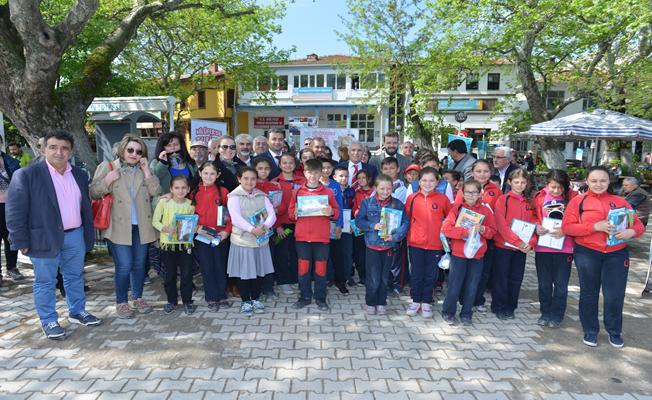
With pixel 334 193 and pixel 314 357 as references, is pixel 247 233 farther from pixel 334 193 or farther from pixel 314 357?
pixel 314 357

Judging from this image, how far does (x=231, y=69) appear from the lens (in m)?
24.4

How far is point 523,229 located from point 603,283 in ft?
2.81

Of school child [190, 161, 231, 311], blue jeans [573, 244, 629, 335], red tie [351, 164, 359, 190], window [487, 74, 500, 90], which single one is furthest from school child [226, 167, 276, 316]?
window [487, 74, 500, 90]

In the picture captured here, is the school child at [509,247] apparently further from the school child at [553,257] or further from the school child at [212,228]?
the school child at [212,228]

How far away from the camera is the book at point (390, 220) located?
4.48 metres

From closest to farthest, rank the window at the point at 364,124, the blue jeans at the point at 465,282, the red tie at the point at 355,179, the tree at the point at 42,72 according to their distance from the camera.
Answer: the blue jeans at the point at 465,282 < the red tie at the point at 355,179 < the tree at the point at 42,72 < the window at the point at 364,124

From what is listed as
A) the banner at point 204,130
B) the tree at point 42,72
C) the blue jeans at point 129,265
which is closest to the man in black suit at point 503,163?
the blue jeans at point 129,265

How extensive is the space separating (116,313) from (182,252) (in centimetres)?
104

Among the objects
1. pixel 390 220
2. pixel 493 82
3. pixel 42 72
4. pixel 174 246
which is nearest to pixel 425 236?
pixel 390 220

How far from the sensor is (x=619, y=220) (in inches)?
146

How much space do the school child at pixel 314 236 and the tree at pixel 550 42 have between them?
32.2 ft

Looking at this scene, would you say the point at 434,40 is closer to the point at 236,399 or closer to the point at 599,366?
the point at 599,366

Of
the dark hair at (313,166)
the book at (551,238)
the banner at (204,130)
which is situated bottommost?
the book at (551,238)

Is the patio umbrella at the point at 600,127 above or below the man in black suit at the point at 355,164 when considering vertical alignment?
above
